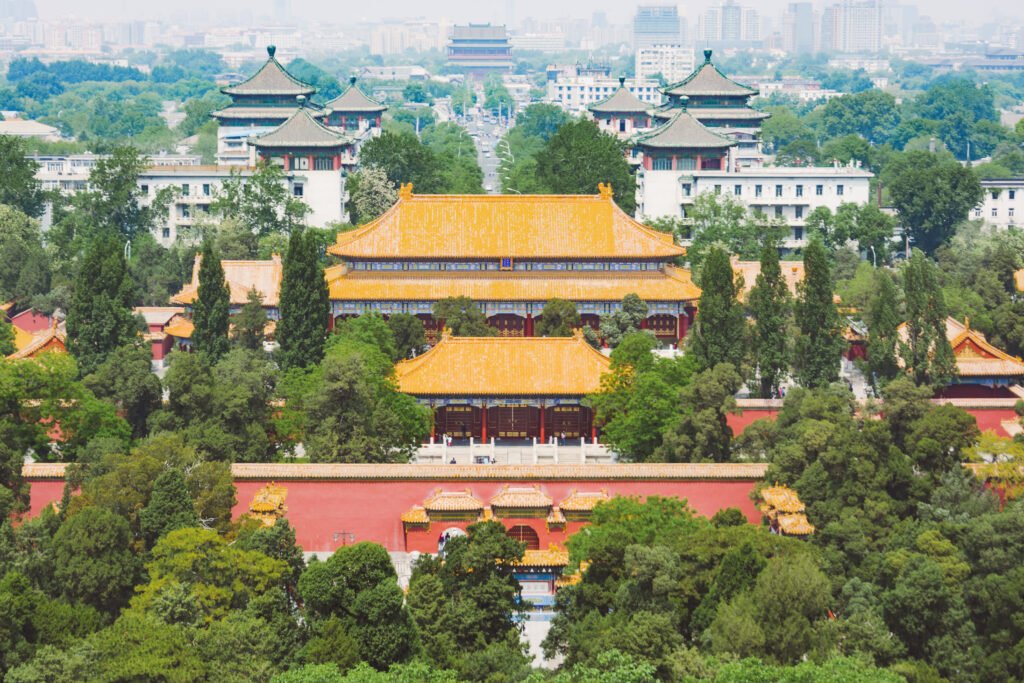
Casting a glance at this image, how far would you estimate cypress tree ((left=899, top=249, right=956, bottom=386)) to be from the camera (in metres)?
41.7

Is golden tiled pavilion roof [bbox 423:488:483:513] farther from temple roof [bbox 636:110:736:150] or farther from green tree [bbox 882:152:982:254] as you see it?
green tree [bbox 882:152:982:254]

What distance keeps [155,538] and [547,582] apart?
6497mm

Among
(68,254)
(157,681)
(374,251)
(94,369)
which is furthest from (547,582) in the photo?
(68,254)

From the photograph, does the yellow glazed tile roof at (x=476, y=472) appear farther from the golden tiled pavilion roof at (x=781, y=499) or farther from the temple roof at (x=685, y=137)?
the temple roof at (x=685, y=137)

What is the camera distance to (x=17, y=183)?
67562mm

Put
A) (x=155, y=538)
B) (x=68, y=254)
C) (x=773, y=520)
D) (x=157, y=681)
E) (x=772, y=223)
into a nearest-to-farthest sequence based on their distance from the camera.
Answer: (x=157, y=681)
(x=155, y=538)
(x=773, y=520)
(x=68, y=254)
(x=772, y=223)

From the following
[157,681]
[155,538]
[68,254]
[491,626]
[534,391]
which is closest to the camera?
[157,681]

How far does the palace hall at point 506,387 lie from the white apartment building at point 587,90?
11333 centimetres

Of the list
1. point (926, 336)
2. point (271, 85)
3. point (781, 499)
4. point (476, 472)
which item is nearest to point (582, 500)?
point (476, 472)

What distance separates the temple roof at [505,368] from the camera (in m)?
41.6

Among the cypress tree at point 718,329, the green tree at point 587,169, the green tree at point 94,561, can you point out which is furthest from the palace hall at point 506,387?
the green tree at point 587,169

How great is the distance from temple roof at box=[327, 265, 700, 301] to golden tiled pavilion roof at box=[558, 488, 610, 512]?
1327cm

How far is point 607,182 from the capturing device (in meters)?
67.9

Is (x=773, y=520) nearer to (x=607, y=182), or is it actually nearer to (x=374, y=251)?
(x=374, y=251)
